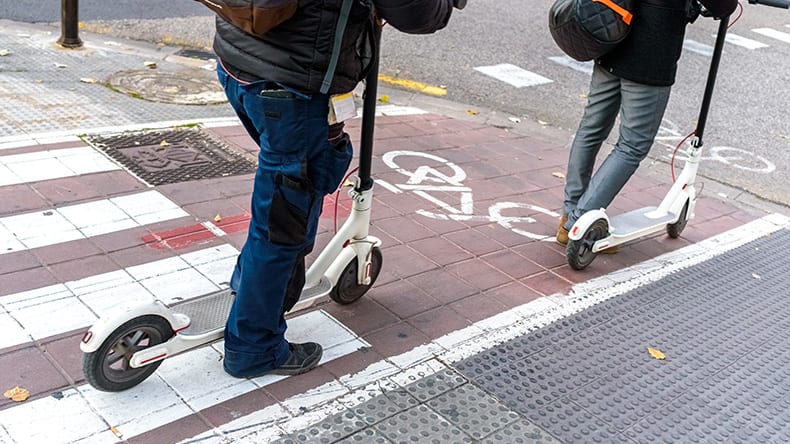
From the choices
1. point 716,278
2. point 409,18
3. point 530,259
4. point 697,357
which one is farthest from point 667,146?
point 409,18

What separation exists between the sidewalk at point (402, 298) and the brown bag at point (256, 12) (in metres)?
1.39

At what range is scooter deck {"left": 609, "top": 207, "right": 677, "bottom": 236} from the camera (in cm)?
480

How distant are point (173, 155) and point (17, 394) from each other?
2578 mm

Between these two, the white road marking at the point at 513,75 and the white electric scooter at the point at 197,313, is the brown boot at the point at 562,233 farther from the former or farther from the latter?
the white road marking at the point at 513,75

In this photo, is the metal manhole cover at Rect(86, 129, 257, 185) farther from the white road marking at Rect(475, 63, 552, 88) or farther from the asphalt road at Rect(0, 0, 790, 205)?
the white road marking at Rect(475, 63, 552, 88)

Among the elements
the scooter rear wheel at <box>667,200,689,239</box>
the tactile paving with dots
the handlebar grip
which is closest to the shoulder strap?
the tactile paving with dots

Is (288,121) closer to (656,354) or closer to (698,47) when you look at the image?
→ (656,354)

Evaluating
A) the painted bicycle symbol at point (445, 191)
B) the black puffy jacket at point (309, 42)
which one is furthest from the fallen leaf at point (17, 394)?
the painted bicycle symbol at point (445, 191)

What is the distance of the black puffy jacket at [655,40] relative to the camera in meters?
4.19

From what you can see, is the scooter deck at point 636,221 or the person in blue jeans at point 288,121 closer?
the person in blue jeans at point 288,121

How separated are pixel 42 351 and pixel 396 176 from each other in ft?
9.21

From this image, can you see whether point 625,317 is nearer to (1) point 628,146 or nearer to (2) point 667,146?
(1) point 628,146

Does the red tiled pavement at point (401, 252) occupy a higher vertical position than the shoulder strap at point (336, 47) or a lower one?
lower

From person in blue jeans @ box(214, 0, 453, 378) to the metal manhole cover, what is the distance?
2084mm
